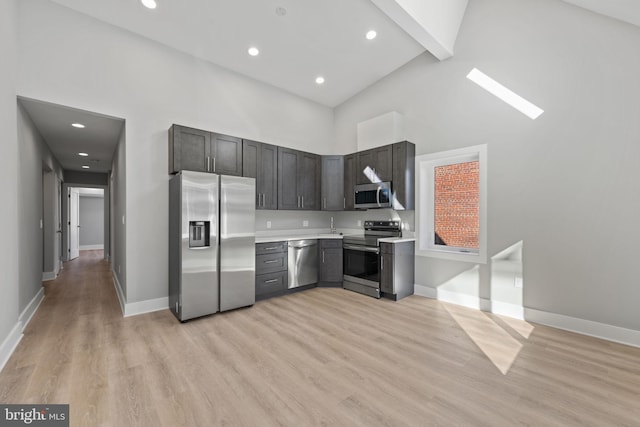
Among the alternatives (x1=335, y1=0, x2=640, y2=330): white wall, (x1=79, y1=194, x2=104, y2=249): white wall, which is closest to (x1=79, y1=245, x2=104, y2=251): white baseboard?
(x1=79, y1=194, x2=104, y2=249): white wall

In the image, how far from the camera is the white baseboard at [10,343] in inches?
89.4

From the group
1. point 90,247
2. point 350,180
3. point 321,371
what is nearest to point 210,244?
point 321,371

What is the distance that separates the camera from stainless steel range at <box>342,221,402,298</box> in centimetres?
421

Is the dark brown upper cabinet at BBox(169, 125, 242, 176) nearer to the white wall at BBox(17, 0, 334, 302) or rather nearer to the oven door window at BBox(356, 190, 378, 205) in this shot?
the white wall at BBox(17, 0, 334, 302)

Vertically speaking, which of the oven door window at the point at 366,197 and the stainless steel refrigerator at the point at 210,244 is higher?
the oven door window at the point at 366,197

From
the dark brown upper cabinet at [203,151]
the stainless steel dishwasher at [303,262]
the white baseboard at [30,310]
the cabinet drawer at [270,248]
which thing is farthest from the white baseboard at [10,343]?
the stainless steel dishwasher at [303,262]

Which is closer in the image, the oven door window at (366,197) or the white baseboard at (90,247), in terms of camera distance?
the oven door window at (366,197)

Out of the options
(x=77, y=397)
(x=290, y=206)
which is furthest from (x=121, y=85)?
(x=77, y=397)

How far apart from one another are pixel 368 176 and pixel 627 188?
3025mm

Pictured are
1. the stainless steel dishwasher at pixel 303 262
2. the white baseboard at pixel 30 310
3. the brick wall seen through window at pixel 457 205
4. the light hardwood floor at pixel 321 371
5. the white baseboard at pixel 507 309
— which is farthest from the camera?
the stainless steel dishwasher at pixel 303 262

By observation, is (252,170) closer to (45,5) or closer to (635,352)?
(45,5)

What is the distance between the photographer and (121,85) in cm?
338

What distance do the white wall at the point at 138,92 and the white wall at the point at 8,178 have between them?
0.24 metres

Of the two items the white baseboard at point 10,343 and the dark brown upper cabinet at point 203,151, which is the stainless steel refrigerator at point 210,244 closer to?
the dark brown upper cabinet at point 203,151
